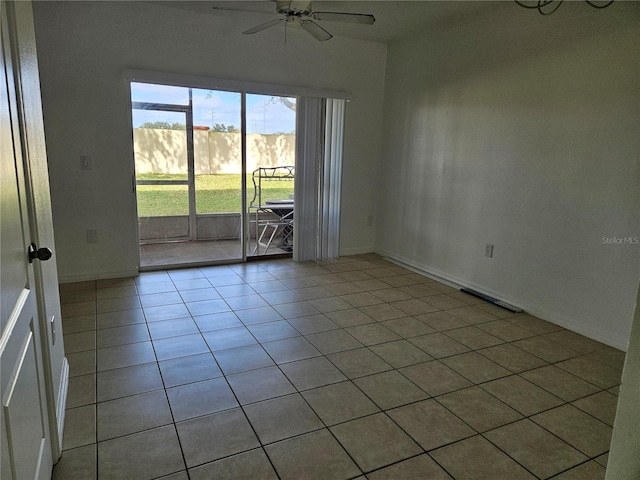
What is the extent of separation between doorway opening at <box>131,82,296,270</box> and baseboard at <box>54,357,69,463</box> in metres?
2.16

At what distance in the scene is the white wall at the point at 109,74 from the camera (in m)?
3.54

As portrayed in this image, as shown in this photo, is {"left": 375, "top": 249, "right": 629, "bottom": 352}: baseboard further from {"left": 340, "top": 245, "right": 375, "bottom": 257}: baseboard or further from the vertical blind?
the vertical blind

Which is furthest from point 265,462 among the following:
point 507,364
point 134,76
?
point 134,76

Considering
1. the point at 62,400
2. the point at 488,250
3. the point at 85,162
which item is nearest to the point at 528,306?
the point at 488,250

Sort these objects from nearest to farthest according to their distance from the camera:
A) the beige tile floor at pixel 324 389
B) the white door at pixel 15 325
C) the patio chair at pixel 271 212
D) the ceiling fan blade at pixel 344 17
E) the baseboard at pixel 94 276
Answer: the white door at pixel 15 325 < the beige tile floor at pixel 324 389 < the ceiling fan blade at pixel 344 17 < the baseboard at pixel 94 276 < the patio chair at pixel 271 212

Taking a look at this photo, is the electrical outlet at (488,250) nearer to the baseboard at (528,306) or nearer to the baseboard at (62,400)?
the baseboard at (528,306)

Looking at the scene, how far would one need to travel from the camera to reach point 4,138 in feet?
3.70

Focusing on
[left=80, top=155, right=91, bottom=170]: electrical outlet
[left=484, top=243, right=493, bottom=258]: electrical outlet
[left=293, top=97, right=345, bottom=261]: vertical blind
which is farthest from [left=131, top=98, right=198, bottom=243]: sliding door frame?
[left=484, top=243, right=493, bottom=258]: electrical outlet

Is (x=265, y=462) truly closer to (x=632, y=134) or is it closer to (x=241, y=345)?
(x=241, y=345)

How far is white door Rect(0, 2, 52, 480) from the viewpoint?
103 cm

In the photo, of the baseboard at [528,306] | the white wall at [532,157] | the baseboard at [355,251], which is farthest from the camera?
the baseboard at [355,251]

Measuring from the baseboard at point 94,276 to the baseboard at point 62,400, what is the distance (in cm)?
176

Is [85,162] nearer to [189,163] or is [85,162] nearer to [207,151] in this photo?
[189,163]

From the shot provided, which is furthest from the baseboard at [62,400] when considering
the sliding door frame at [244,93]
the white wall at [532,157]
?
the white wall at [532,157]
